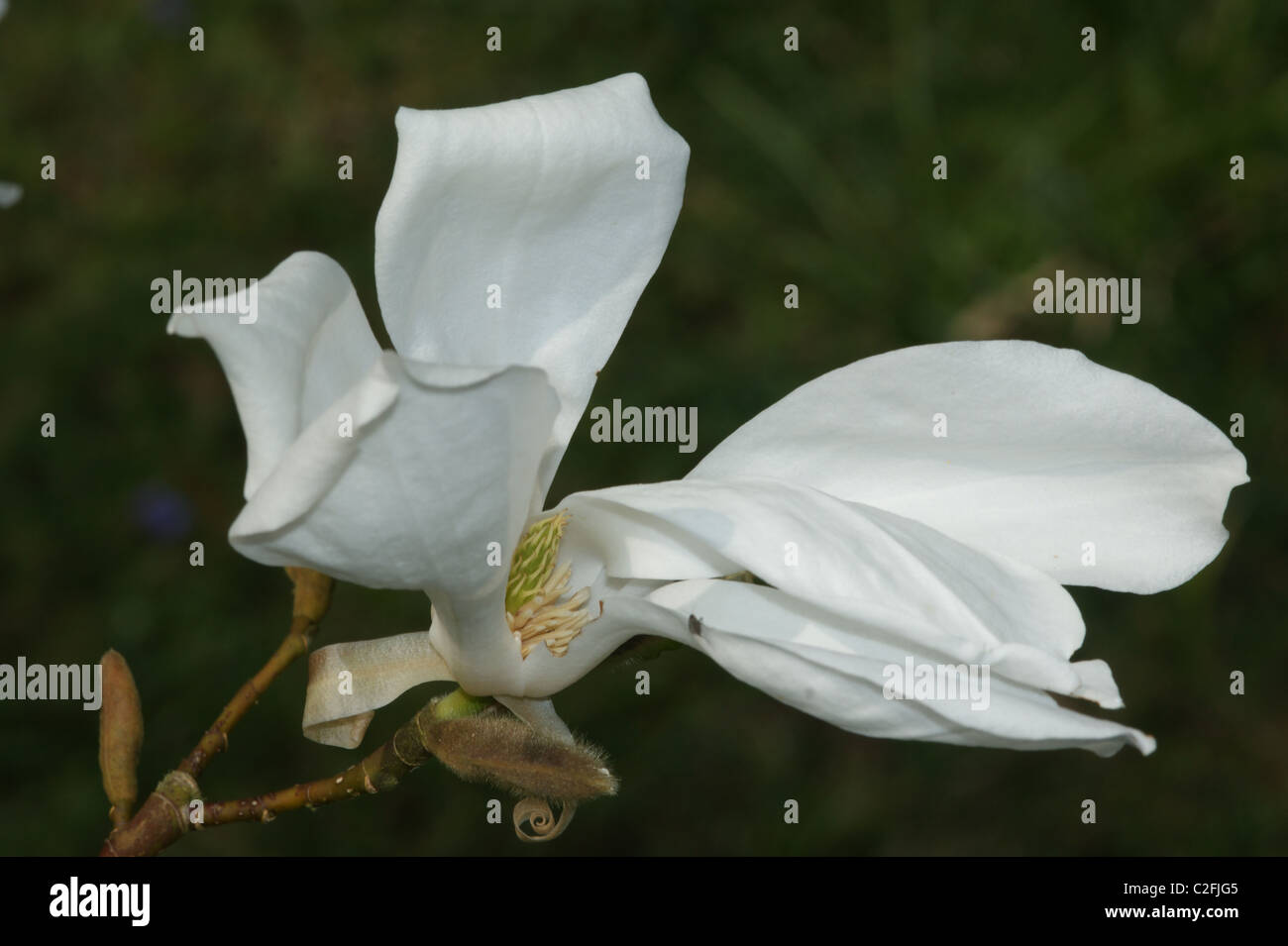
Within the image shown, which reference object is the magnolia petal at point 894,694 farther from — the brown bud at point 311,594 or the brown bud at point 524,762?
the brown bud at point 311,594

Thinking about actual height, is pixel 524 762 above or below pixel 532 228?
below

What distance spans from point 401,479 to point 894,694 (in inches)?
14.0

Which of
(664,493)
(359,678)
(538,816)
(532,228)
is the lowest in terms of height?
(538,816)

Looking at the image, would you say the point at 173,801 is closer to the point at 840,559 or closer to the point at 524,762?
the point at 524,762

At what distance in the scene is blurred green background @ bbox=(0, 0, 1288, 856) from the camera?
280 centimetres

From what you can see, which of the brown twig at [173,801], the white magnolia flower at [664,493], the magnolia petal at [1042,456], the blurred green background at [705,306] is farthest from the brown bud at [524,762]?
the blurred green background at [705,306]

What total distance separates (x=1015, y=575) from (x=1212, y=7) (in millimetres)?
2561

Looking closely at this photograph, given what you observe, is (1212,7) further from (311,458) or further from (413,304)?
(311,458)

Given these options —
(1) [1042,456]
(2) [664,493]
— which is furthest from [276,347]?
(1) [1042,456]

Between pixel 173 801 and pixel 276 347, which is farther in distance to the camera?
pixel 173 801

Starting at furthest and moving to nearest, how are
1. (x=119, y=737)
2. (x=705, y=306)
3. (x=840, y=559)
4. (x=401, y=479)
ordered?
1. (x=705, y=306)
2. (x=119, y=737)
3. (x=840, y=559)
4. (x=401, y=479)

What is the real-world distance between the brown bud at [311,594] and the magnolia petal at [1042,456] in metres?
0.42

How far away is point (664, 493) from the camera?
1050 millimetres

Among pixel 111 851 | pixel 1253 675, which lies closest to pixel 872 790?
pixel 1253 675
